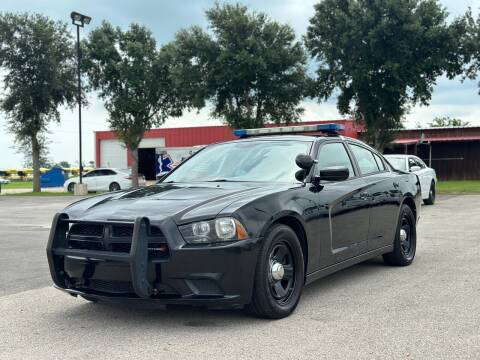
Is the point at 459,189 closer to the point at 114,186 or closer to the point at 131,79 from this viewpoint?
the point at 114,186

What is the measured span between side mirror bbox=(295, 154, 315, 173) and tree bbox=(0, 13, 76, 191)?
1328 inches

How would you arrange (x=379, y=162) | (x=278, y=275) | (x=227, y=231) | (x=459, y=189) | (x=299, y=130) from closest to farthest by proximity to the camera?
(x=227, y=231)
(x=278, y=275)
(x=299, y=130)
(x=379, y=162)
(x=459, y=189)

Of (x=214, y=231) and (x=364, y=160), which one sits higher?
(x=364, y=160)

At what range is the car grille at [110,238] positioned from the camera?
4.59 m

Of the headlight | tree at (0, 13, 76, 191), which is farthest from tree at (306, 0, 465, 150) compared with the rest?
the headlight

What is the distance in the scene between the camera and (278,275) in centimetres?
504

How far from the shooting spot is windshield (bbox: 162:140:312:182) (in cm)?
586

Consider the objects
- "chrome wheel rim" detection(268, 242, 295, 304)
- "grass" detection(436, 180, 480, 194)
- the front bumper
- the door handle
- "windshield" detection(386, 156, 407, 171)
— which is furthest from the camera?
"grass" detection(436, 180, 480, 194)

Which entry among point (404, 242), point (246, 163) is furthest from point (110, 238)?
point (404, 242)

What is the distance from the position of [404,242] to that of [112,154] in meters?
48.6

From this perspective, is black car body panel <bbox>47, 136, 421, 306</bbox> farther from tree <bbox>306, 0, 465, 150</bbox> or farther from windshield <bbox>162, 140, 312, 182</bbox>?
tree <bbox>306, 0, 465, 150</bbox>

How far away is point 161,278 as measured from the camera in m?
4.58

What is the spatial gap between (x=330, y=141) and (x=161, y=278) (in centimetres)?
278

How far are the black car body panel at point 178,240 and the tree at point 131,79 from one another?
33.8 metres
